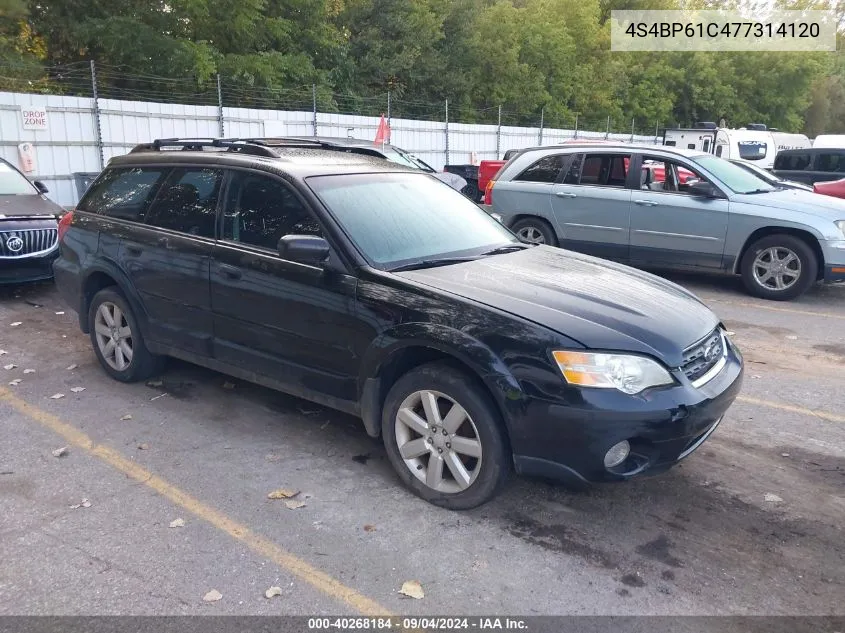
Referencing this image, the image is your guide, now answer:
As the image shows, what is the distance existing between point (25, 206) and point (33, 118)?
18.9 feet

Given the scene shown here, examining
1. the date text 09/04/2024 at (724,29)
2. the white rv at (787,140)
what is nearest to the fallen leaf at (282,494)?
the white rv at (787,140)

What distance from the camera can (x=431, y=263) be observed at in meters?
4.16

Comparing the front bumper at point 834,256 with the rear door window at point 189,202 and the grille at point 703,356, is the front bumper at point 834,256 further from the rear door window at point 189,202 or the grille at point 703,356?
the rear door window at point 189,202

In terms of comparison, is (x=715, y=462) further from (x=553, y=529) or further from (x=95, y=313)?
(x=95, y=313)

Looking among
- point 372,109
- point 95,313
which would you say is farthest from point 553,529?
point 372,109

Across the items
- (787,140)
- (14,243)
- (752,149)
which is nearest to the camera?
(14,243)

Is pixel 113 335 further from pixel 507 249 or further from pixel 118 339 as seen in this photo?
pixel 507 249

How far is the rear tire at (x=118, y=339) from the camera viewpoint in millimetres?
5312

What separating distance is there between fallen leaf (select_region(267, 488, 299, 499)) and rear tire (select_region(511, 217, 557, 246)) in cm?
673

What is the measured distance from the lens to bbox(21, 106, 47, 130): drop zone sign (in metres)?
13.1

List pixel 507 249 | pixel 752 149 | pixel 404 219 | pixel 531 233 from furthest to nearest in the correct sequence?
1. pixel 752 149
2. pixel 531 233
3. pixel 507 249
4. pixel 404 219

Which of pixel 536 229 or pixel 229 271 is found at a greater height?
pixel 229 271

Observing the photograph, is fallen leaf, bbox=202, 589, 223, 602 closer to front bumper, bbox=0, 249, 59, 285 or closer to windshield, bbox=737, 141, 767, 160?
front bumper, bbox=0, 249, 59, 285

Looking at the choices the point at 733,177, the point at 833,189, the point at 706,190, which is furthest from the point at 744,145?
the point at 706,190
